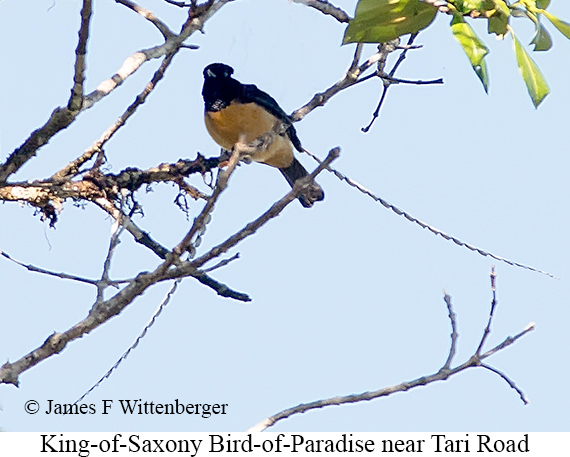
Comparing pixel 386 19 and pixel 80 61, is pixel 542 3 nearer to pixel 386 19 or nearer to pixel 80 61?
pixel 386 19

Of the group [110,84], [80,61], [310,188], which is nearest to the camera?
[80,61]

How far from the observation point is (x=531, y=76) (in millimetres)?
1377

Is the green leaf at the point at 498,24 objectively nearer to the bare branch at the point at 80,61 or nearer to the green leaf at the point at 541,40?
the green leaf at the point at 541,40

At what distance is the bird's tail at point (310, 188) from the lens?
5427 millimetres

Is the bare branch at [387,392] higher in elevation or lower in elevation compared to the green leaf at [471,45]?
lower

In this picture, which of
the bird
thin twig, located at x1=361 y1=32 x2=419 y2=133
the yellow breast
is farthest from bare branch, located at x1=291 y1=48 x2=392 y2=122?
the yellow breast

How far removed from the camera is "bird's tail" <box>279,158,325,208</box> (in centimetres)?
543

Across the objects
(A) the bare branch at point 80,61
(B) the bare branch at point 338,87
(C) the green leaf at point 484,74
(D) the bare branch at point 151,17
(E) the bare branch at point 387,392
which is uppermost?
(D) the bare branch at point 151,17

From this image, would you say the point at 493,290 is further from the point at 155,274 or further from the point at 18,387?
the point at 18,387

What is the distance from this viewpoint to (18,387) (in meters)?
2.11

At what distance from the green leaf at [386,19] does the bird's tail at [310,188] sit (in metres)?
3.94

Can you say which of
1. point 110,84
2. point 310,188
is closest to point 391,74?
point 110,84

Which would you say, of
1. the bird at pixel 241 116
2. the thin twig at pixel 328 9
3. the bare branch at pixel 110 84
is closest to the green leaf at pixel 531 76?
the bare branch at pixel 110 84

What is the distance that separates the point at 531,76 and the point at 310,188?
13.2 feet
